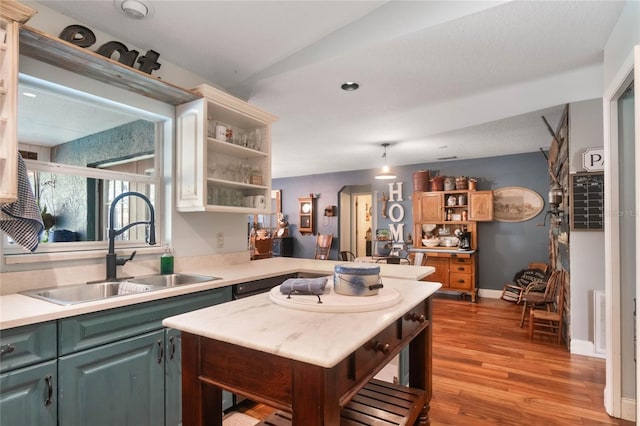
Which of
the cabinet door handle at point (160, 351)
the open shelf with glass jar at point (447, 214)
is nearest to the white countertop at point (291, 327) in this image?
the cabinet door handle at point (160, 351)

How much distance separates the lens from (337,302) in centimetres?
119

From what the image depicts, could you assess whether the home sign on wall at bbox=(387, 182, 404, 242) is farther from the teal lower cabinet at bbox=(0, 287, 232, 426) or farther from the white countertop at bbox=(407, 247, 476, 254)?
the teal lower cabinet at bbox=(0, 287, 232, 426)

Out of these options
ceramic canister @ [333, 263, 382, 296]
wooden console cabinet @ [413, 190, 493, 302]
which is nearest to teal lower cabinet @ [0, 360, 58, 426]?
ceramic canister @ [333, 263, 382, 296]

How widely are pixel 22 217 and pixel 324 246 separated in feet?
20.7

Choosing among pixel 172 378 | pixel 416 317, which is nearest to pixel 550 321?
pixel 416 317

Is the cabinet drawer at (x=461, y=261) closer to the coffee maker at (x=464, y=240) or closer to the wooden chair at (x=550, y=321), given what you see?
the coffee maker at (x=464, y=240)

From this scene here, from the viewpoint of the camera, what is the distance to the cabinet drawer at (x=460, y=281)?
5414 mm

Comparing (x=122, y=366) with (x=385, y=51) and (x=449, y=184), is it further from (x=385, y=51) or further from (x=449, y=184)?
(x=449, y=184)

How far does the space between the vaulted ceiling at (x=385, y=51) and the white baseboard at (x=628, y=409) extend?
7.51ft

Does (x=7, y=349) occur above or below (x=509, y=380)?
above

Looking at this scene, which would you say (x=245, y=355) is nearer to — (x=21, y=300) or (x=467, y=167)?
(x=21, y=300)

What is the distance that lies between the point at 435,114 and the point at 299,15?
2.00 meters

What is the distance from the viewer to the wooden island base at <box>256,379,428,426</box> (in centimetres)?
135

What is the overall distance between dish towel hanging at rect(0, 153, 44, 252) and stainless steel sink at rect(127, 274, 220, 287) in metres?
0.63
